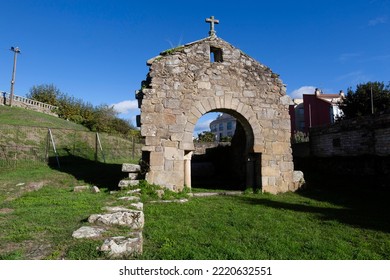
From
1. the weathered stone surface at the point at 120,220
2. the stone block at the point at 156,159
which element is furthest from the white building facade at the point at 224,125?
the weathered stone surface at the point at 120,220

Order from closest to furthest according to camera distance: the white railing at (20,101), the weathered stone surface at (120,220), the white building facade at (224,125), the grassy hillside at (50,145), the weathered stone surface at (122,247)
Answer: the weathered stone surface at (122,247)
the weathered stone surface at (120,220)
the grassy hillside at (50,145)
the white railing at (20,101)
the white building facade at (224,125)

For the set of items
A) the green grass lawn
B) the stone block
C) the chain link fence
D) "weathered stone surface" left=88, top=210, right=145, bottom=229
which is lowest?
the green grass lawn

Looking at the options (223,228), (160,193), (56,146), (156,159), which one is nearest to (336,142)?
(156,159)

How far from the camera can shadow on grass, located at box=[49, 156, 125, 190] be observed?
9.98 meters

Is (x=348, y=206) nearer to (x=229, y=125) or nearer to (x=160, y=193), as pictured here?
(x=160, y=193)

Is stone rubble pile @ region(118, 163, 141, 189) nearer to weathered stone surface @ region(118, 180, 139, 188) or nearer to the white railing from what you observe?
weathered stone surface @ region(118, 180, 139, 188)

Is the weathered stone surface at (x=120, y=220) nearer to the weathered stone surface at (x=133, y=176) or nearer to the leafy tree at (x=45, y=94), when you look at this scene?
the weathered stone surface at (x=133, y=176)

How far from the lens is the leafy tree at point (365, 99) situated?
24797 mm

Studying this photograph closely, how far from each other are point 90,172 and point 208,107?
6273 millimetres

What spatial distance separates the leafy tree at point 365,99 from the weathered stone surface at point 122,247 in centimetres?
2598

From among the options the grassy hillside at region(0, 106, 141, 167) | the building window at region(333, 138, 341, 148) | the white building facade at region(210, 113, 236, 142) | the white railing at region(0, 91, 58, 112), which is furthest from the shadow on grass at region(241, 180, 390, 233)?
the white building facade at region(210, 113, 236, 142)

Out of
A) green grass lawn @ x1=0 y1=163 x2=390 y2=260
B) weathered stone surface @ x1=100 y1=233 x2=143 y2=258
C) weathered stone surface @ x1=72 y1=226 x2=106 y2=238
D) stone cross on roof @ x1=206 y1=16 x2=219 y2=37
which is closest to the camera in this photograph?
weathered stone surface @ x1=100 y1=233 x2=143 y2=258

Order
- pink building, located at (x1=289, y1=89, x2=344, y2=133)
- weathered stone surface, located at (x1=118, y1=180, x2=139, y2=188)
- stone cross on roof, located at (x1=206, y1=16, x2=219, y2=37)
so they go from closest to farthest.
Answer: weathered stone surface, located at (x1=118, y1=180, x2=139, y2=188) < stone cross on roof, located at (x1=206, y1=16, x2=219, y2=37) < pink building, located at (x1=289, y1=89, x2=344, y2=133)

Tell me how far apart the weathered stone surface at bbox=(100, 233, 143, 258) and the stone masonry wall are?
12622mm
